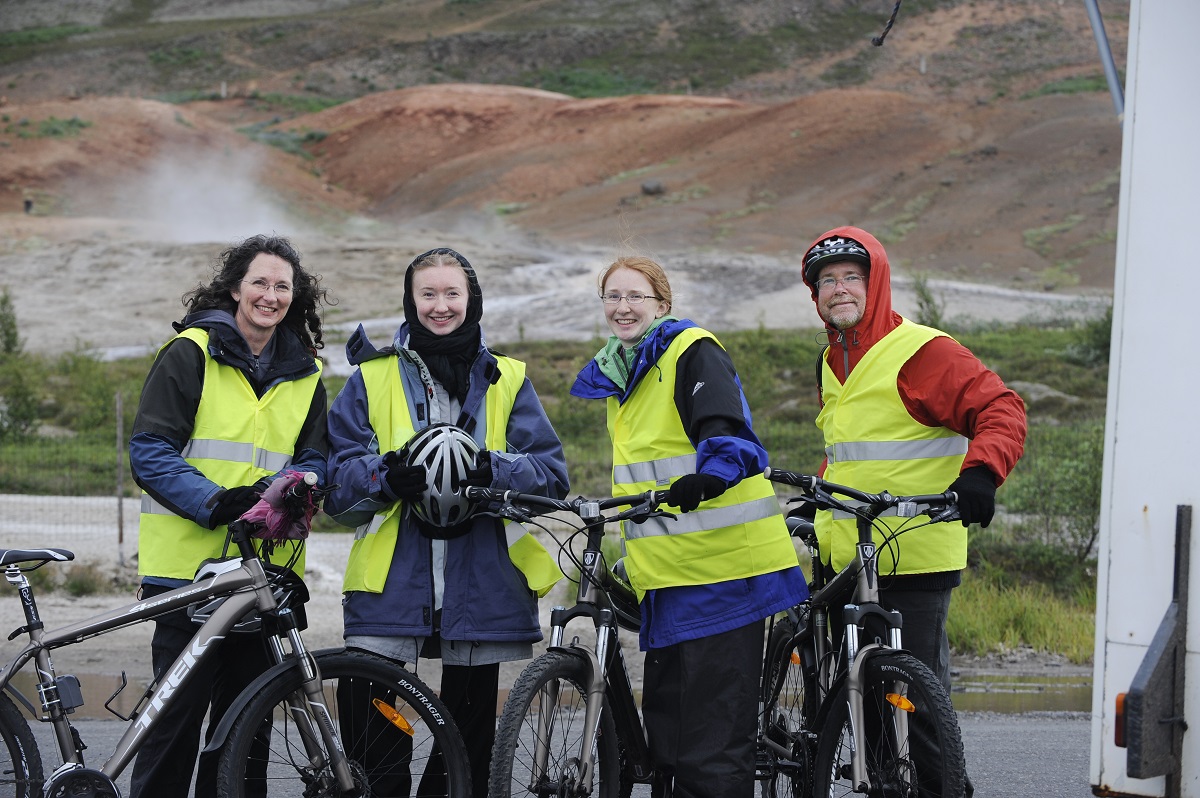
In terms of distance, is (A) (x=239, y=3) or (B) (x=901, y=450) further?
(A) (x=239, y=3)

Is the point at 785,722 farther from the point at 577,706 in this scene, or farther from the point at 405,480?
the point at 405,480

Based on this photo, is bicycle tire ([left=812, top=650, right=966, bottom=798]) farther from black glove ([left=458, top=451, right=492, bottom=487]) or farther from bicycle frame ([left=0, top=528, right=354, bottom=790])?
bicycle frame ([left=0, top=528, right=354, bottom=790])

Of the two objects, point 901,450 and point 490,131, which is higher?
point 490,131

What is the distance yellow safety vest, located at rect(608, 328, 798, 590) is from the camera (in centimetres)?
445

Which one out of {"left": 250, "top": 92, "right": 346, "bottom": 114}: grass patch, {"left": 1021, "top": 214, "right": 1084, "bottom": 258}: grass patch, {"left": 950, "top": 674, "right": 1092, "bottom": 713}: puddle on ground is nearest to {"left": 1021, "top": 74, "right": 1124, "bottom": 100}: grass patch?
{"left": 1021, "top": 214, "right": 1084, "bottom": 258}: grass patch

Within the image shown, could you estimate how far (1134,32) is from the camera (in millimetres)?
3191

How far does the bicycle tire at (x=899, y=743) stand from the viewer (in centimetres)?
410

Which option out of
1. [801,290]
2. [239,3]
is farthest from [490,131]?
[239,3]

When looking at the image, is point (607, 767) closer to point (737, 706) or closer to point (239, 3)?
point (737, 706)

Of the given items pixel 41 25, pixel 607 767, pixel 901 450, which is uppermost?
pixel 41 25

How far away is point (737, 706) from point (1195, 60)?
2.38 metres

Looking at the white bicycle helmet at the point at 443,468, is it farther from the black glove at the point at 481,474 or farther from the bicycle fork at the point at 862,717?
the bicycle fork at the point at 862,717

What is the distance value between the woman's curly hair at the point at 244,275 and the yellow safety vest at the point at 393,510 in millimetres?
276

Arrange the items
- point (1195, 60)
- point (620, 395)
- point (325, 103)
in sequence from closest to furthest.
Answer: point (1195, 60) → point (620, 395) → point (325, 103)
